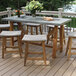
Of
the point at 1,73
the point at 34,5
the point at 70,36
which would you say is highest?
the point at 34,5

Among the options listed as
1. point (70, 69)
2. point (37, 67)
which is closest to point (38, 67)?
point (37, 67)

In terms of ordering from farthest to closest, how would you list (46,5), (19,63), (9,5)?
(46,5)
(9,5)
(19,63)

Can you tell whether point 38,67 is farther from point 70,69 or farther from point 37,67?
point 70,69

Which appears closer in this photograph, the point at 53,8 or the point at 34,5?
the point at 34,5

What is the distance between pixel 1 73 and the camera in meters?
3.01

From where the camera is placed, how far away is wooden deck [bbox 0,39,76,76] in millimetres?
2998

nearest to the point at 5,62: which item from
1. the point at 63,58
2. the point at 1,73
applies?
the point at 1,73

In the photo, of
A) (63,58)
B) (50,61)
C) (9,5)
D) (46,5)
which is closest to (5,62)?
(50,61)

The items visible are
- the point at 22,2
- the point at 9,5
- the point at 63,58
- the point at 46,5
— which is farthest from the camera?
the point at 46,5

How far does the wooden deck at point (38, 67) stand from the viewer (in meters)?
3.00

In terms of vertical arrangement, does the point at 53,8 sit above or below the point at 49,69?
above

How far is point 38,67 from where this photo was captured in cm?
326

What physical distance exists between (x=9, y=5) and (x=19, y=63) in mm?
6657

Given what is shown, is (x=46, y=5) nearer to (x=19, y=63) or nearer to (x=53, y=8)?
(x=53, y=8)
